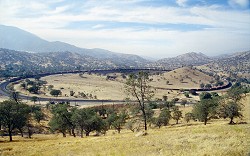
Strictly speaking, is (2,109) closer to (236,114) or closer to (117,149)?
(117,149)

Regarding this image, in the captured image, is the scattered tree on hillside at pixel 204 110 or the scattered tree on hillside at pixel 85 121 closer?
the scattered tree on hillside at pixel 85 121

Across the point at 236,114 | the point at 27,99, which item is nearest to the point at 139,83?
the point at 236,114

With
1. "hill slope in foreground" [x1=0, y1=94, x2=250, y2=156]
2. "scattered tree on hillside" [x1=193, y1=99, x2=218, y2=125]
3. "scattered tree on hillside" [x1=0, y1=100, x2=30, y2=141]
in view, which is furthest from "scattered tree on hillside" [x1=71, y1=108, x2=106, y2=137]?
"hill slope in foreground" [x1=0, y1=94, x2=250, y2=156]

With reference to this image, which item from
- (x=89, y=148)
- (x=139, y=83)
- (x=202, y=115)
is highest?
(x=139, y=83)

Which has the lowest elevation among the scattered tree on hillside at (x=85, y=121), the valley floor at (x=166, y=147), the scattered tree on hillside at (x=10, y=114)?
the scattered tree on hillside at (x=85, y=121)

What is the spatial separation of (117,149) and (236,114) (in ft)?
113

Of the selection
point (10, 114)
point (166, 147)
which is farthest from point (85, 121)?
point (166, 147)

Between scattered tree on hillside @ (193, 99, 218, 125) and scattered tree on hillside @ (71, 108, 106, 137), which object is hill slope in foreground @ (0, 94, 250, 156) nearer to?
scattered tree on hillside @ (71, 108, 106, 137)

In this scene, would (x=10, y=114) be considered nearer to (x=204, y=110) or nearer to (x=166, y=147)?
(x=166, y=147)

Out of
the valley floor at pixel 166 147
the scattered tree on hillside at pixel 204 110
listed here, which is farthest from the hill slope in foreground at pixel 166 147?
the scattered tree on hillside at pixel 204 110

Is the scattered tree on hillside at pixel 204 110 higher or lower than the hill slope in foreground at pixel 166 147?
lower

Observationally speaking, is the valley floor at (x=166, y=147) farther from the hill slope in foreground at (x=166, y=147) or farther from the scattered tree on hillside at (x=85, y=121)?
the scattered tree on hillside at (x=85, y=121)

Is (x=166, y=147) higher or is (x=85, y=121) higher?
(x=166, y=147)

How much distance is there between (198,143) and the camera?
3050cm
